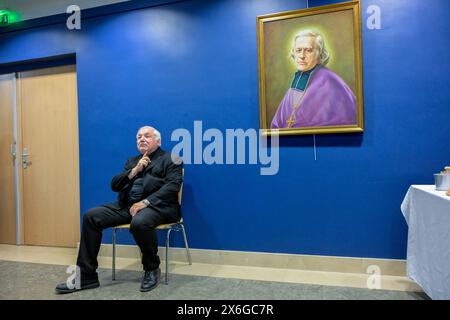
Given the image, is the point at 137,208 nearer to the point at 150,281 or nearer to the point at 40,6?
the point at 150,281

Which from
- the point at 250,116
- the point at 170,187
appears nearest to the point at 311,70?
the point at 250,116

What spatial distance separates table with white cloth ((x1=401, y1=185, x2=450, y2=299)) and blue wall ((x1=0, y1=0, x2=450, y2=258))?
12.7 inches

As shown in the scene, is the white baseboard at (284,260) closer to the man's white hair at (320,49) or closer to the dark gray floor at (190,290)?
the dark gray floor at (190,290)

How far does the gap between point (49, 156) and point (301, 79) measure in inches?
99.7

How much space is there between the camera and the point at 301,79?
8.46 ft

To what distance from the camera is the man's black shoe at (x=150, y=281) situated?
2.27 metres

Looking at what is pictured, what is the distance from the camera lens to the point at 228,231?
279cm

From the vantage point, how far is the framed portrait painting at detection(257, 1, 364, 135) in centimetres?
247

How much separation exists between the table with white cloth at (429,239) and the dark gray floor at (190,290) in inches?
8.9

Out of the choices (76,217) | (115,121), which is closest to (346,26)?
(115,121)

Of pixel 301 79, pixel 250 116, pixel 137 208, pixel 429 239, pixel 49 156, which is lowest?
pixel 429 239

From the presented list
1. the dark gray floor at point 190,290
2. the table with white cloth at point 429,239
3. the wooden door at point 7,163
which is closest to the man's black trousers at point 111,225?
the dark gray floor at point 190,290

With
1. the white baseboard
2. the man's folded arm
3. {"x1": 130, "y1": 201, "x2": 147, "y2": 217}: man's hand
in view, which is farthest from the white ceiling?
the white baseboard

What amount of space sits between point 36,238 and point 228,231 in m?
2.08
